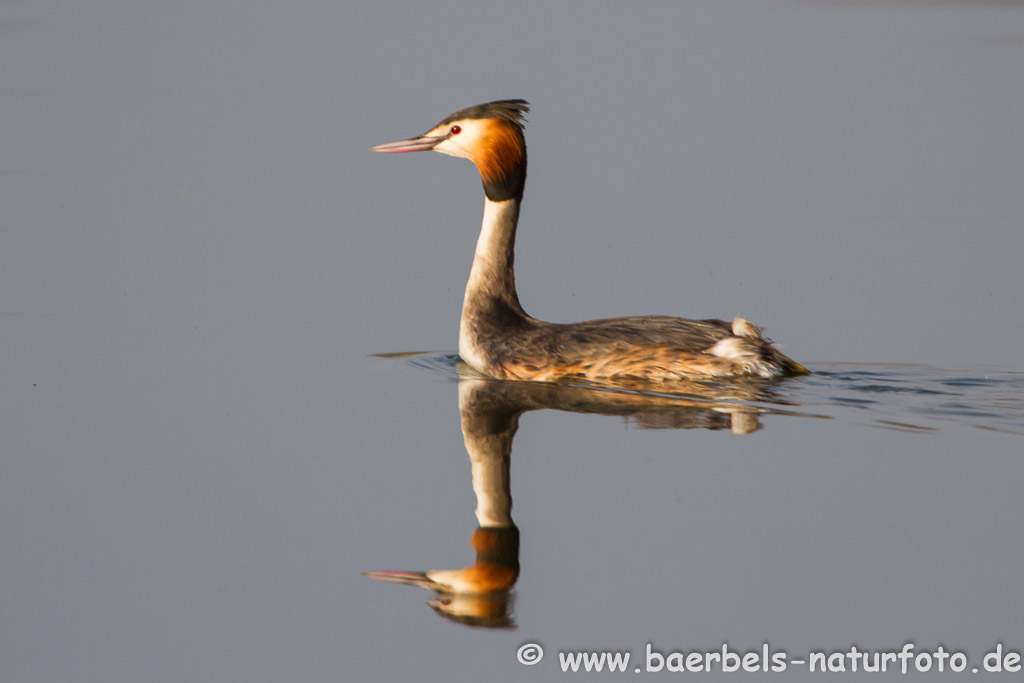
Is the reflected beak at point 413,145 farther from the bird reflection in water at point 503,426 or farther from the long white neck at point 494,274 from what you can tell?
the bird reflection in water at point 503,426

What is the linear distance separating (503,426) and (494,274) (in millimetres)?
1880

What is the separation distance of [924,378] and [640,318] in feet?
5.52

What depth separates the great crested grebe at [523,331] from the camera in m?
8.36

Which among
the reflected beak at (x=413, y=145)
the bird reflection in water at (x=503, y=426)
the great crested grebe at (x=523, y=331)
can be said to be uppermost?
the reflected beak at (x=413, y=145)

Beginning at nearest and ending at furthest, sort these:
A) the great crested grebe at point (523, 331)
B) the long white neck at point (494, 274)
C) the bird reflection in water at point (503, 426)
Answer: the bird reflection in water at point (503, 426) → the great crested grebe at point (523, 331) → the long white neck at point (494, 274)

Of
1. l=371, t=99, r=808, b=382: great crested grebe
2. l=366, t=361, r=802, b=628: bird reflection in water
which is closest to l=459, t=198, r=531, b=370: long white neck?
l=371, t=99, r=808, b=382: great crested grebe

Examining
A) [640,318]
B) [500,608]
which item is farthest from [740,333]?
[500,608]

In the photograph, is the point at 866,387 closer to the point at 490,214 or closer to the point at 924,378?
the point at 924,378

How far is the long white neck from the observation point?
29.3 ft

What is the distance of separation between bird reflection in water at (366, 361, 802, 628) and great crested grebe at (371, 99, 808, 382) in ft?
0.36

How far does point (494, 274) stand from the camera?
9117mm

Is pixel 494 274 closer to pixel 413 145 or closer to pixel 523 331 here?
pixel 523 331

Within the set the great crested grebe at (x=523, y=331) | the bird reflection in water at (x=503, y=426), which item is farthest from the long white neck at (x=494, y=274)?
the bird reflection in water at (x=503, y=426)

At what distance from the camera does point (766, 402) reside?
7.85 meters
